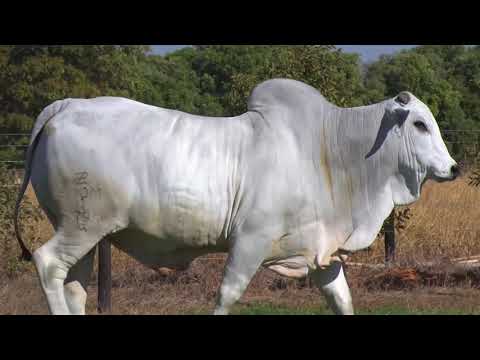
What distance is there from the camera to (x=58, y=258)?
21.5 ft

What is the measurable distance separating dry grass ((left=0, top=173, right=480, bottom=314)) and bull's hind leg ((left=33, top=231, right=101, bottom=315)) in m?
2.31

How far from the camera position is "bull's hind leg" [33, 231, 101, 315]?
21.4 ft

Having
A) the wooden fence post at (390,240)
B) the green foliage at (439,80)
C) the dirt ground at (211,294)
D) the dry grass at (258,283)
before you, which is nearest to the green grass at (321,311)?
the dirt ground at (211,294)

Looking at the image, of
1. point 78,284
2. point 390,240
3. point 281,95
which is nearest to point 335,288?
point 281,95

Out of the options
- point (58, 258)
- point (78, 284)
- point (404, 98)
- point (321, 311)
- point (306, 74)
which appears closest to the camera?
point (58, 258)

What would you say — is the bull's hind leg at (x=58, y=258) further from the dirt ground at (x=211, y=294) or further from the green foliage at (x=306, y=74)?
the green foliage at (x=306, y=74)

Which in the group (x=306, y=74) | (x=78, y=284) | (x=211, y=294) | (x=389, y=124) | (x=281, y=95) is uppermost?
(x=281, y=95)

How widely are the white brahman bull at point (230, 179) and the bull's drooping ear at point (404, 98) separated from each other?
0.01 metres

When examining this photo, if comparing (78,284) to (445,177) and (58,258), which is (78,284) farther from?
(445,177)

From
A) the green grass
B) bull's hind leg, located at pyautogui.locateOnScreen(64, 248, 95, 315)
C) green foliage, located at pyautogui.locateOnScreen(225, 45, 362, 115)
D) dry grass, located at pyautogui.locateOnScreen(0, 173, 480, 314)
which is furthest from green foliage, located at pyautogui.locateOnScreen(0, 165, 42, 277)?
bull's hind leg, located at pyautogui.locateOnScreen(64, 248, 95, 315)

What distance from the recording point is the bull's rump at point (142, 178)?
6457 millimetres

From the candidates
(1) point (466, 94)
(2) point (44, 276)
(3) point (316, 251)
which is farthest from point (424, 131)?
(1) point (466, 94)

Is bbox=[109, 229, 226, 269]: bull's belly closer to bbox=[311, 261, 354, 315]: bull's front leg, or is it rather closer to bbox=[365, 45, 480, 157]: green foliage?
bbox=[311, 261, 354, 315]: bull's front leg

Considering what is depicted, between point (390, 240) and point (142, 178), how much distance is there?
15.9 ft
